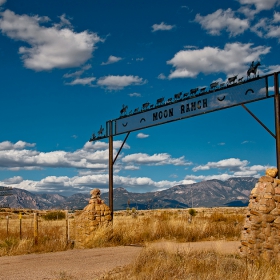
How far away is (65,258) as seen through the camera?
13602 mm

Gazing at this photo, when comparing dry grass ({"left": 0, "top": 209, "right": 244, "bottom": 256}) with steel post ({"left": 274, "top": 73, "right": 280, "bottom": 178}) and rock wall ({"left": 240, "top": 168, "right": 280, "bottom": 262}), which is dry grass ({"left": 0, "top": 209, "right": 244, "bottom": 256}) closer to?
steel post ({"left": 274, "top": 73, "right": 280, "bottom": 178})

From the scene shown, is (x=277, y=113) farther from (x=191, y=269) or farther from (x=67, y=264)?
(x=67, y=264)

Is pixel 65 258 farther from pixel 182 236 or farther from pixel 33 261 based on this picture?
pixel 182 236

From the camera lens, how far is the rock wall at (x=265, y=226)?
10328mm

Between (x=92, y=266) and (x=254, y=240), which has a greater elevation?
(x=254, y=240)

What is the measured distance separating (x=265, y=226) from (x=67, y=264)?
18.0ft

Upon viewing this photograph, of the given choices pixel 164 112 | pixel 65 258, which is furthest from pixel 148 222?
pixel 65 258

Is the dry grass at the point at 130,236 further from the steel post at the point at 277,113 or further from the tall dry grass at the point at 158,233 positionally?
the steel post at the point at 277,113

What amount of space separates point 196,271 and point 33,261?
213 inches

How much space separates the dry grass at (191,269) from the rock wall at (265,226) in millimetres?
321

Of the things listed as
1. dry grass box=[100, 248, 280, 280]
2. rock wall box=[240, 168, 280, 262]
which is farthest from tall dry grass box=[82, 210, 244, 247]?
rock wall box=[240, 168, 280, 262]

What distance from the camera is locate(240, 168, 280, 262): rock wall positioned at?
1033 centimetres

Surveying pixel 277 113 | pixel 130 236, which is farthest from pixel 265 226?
pixel 130 236

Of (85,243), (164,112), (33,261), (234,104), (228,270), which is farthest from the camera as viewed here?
(164,112)
